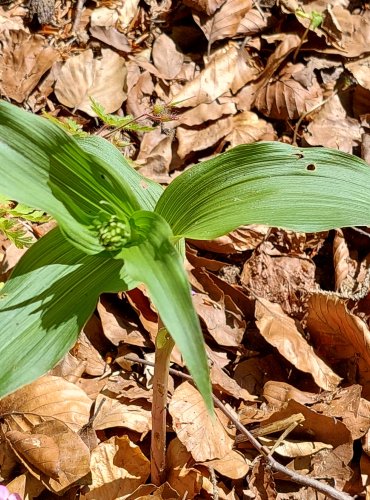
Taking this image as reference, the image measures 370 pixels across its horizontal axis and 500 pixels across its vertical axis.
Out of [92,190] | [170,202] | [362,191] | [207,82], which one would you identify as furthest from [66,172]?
[207,82]

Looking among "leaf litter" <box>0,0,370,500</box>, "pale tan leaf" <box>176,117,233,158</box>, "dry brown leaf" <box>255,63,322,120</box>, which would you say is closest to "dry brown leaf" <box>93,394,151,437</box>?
"leaf litter" <box>0,0,370,500</box>

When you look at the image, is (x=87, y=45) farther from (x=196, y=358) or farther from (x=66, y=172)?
(x=196, y=358)

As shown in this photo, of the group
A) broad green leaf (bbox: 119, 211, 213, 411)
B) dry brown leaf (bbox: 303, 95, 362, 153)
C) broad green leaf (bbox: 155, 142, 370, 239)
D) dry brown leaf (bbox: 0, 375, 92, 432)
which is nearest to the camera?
broad green leaf (bbox: 119, 211, 213, 411)

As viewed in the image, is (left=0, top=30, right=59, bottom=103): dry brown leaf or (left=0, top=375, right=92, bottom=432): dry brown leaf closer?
(left=0, top=375, right=92, bottom=432): dry brown leaf

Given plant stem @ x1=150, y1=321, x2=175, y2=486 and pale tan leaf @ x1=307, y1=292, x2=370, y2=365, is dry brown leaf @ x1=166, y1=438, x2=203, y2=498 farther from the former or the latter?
pale tan leaf @ x1=307, y1=292, x2=370, y2=365

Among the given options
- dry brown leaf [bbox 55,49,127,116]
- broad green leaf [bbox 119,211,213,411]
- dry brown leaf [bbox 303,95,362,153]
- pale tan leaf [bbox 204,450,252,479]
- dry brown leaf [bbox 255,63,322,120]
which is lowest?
pale tan leaf [bbox 204,450,252,479]

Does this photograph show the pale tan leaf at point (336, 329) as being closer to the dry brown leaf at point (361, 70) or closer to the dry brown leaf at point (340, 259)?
the dry brown leaf at point (340, 259)
